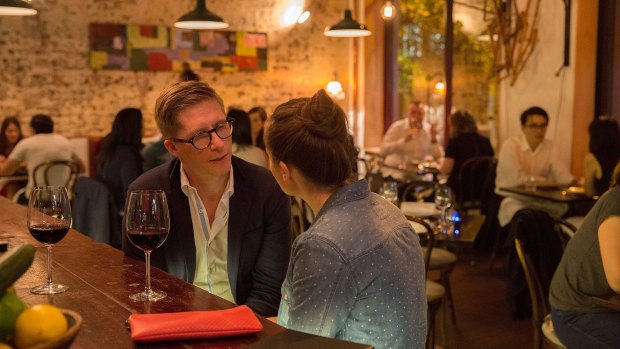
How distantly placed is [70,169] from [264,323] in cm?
588

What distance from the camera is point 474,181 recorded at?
6.90 meters

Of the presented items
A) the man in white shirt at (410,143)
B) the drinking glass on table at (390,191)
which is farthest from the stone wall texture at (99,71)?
the drinking glass on table at (390,191)

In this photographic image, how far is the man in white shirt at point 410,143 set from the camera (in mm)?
8008

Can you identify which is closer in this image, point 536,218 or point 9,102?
point 536,218

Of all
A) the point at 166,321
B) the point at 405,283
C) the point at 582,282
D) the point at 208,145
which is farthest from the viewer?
the point at 582,282

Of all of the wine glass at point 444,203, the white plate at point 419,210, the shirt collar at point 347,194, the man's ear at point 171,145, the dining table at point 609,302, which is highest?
the man's ear at point 171,145

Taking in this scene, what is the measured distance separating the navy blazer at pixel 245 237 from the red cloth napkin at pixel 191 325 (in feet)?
2.93

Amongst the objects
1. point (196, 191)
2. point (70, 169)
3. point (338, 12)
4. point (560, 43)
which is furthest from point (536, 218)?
point (338, 12)

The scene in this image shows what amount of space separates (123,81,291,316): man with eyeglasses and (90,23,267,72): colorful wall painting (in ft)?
21.4

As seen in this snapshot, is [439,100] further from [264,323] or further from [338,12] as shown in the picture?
Answer: [264,323]

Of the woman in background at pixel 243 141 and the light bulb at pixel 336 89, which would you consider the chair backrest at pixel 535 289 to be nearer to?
the woman in background at pixel 243 141

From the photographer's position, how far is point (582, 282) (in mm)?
2766

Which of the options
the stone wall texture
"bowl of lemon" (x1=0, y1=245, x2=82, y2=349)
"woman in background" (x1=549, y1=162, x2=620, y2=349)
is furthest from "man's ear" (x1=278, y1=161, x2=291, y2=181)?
the stone wall texture

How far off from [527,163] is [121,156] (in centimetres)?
325
